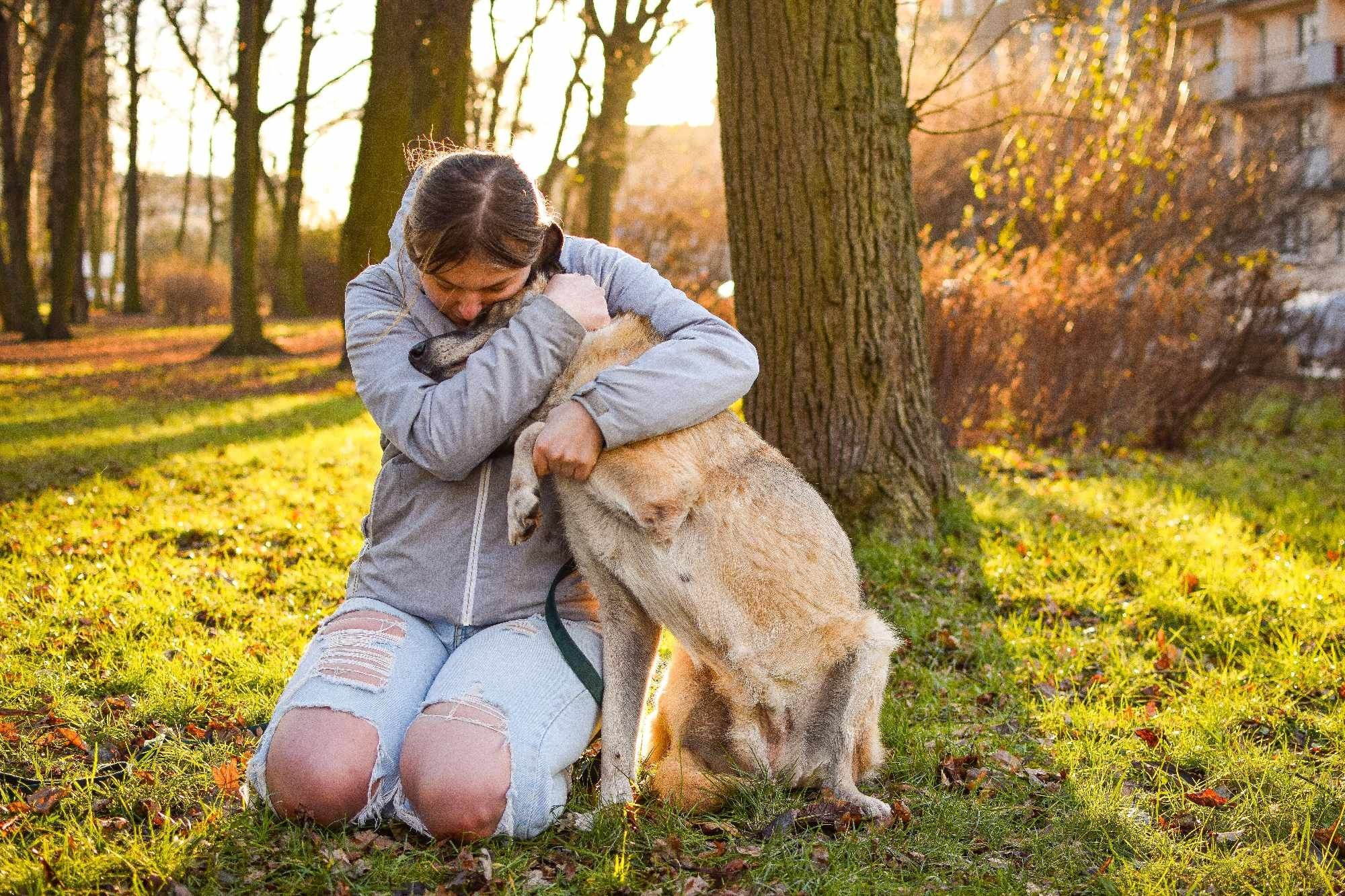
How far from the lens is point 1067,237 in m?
12.5

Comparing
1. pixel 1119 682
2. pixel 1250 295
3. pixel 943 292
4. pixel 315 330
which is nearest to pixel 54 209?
pixel 315 330

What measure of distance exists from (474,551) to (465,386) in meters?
0.50

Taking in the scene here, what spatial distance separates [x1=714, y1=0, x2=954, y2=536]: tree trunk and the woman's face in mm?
2318

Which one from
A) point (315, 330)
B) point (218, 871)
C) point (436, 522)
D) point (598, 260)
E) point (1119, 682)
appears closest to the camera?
point (218, 871)

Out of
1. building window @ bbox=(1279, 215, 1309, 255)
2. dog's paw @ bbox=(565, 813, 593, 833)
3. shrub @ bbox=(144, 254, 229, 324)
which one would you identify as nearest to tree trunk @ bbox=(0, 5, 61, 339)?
shrub @ bbox=(144, 254, 229, 324)

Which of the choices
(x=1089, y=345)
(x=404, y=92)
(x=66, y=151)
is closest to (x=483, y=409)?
(x=404, y=92)

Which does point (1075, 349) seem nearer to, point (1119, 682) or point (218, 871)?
point (1119, 682)

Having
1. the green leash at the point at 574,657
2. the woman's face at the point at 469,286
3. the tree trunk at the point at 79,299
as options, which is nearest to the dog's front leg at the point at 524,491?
the green leash at the point at 574,657

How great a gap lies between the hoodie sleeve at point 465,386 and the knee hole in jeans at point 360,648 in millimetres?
463

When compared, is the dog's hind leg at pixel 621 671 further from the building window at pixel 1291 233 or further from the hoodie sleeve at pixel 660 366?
the building window at pixel 1291 233

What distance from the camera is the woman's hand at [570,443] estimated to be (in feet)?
9.14

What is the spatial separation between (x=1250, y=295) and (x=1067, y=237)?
3226 mm

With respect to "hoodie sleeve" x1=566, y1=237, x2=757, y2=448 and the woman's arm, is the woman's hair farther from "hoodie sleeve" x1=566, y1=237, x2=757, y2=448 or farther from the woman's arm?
"hoodie sleeve" x1=566, y1=237, x2=757, y2=448

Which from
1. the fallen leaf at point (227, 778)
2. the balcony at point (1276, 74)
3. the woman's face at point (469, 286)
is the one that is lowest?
the fallen leaf at point (227, 778)
